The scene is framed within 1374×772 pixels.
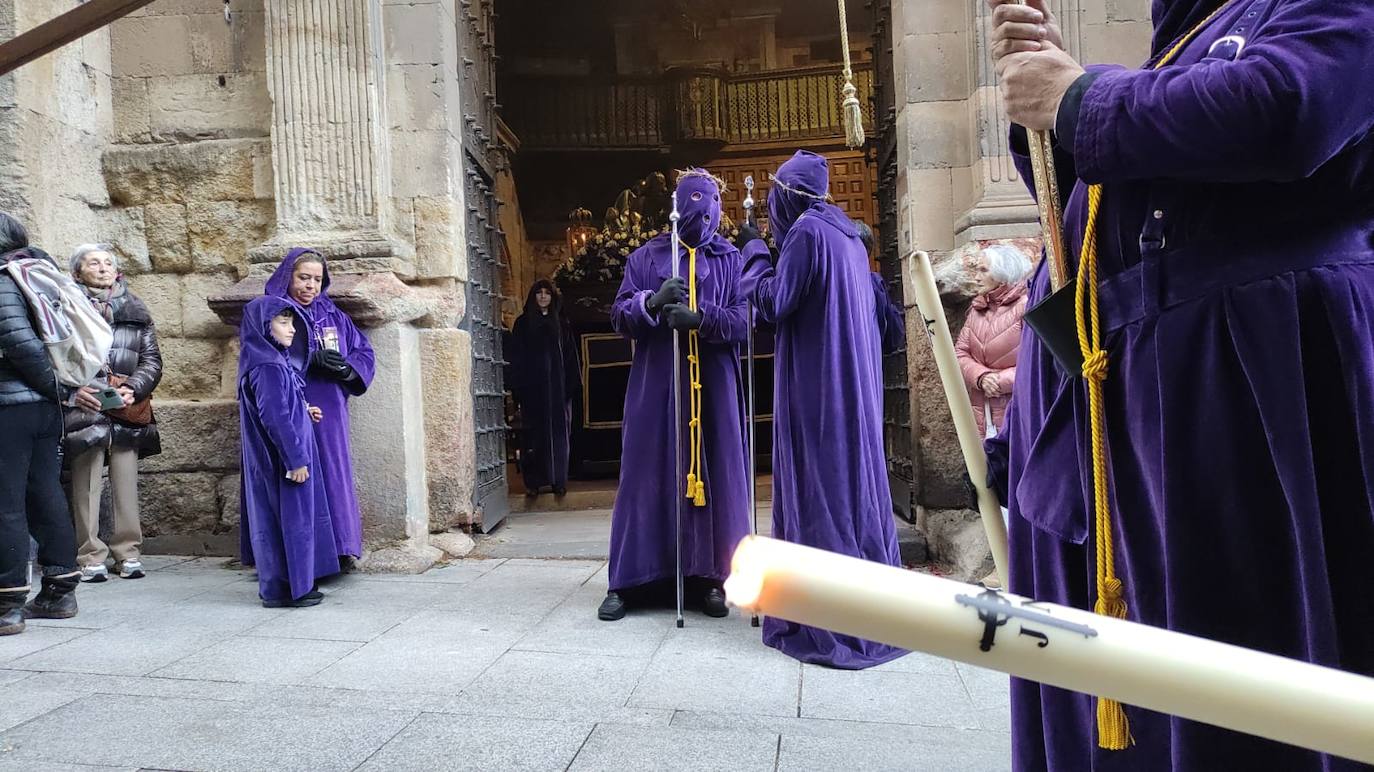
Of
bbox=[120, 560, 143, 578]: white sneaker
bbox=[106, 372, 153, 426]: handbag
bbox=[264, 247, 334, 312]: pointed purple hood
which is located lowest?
bbox=[120, 560, 143, 578]: white sneaker

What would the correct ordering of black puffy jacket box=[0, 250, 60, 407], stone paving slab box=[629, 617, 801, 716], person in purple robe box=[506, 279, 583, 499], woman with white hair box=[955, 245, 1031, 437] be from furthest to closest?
person in purple robe box=[506, 279, 583, 499]
woman with white hair box=[955, 245, 1031, 437]
black puffy jacket box=[0, 250, 60, 407]
stone paving slab box=[629, 617, 801, 716]

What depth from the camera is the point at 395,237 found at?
18.6 ft

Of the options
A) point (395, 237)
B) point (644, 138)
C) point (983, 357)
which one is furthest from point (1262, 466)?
Result: point (644, 138)

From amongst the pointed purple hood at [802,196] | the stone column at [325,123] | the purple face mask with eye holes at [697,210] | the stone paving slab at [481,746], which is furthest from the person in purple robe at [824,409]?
the stone column at [325,123]

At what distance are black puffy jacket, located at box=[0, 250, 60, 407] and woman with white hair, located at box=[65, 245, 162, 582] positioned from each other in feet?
2.07

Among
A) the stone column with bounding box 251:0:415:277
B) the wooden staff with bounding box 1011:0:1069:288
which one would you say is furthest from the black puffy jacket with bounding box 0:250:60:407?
the wooden staff with bounding box 1011:0:1069:288

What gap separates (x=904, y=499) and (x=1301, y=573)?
16.2 ft

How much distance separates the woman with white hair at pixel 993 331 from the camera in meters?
4.64

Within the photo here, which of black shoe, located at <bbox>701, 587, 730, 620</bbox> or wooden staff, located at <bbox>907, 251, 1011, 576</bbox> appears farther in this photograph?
black shoe, located at <bbox>701, 587, 730, 620</bbox>

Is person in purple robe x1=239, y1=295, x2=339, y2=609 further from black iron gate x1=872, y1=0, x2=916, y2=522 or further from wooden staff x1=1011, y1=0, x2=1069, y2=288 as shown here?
wooden staff x1=1011, y1=0, x2=1069, y2=288

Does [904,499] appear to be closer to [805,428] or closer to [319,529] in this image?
[805,428]

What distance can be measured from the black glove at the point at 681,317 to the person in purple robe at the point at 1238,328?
9.47ft

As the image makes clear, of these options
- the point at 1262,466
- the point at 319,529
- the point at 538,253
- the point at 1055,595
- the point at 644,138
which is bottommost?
the point at 319,529

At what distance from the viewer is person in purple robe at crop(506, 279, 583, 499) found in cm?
836
